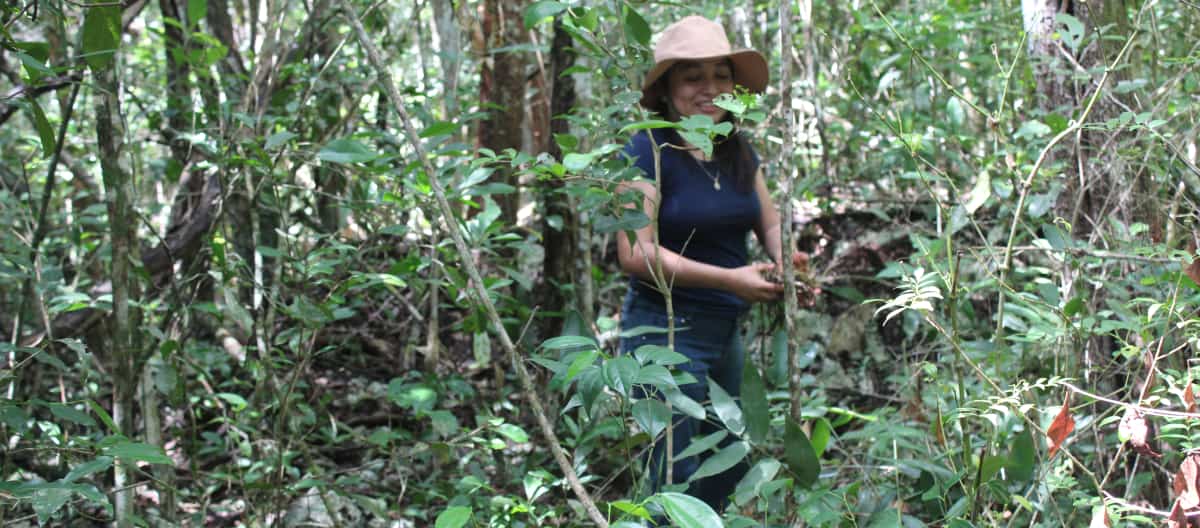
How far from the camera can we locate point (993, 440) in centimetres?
223

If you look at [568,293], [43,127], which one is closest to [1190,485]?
[43,127]

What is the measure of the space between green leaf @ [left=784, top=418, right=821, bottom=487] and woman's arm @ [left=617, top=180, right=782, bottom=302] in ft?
1.68

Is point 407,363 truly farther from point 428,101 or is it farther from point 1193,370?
point 1193,370

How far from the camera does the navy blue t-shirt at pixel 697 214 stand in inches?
111

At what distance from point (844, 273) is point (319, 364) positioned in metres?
2.57

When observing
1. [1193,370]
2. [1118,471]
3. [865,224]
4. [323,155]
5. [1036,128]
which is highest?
[323,155]

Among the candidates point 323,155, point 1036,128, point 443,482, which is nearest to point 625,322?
point 443,482

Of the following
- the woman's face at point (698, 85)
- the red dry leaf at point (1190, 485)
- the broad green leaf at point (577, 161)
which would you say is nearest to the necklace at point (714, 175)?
the woman's face at point (698, 85)

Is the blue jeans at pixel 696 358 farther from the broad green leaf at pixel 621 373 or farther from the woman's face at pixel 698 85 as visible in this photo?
the broad green leaf at pixel 621 373

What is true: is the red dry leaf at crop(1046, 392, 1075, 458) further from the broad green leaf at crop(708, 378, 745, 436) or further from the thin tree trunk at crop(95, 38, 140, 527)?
the thin tree trunk at crop(95, 38, 140, 527)

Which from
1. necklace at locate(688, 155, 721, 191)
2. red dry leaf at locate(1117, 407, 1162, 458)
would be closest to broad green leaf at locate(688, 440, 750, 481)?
red dry leaf at locate(1117, 407, 1162, 458)

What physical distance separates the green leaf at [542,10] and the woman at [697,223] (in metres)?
0.70

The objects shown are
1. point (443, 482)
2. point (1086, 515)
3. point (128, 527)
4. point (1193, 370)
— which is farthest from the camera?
point (443, 482)

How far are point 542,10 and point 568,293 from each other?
5.91ft
